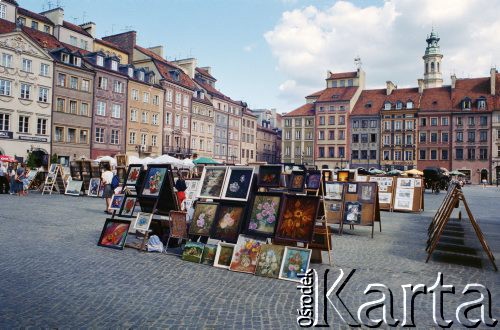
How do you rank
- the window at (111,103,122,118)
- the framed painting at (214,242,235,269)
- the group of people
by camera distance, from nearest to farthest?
1. the framed painting at (214,242,235,269)
2. the group of people
3. the window at (111,103,122,118)

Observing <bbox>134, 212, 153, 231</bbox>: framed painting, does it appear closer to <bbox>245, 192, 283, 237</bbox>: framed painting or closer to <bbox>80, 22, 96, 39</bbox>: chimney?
<bbox>245, 192, 283, 237</bbox>: framed painting

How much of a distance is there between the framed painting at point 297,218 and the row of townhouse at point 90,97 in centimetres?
3609

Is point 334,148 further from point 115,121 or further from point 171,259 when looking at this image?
point 171,259

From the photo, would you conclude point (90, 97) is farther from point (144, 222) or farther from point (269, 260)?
point (269, 260)

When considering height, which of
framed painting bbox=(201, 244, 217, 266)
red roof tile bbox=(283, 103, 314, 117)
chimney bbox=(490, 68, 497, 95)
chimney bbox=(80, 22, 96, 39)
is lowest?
framed painting bbox=(201, 244, 217, 266)

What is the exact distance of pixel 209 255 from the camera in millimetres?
8344

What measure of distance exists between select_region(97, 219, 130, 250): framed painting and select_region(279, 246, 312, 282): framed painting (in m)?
3.86

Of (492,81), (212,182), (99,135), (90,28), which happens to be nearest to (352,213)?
(212,182)

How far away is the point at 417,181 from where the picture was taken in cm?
2028

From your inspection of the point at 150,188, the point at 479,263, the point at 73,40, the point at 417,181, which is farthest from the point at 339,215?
the point at 73,40

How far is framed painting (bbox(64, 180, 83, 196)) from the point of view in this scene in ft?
80.7

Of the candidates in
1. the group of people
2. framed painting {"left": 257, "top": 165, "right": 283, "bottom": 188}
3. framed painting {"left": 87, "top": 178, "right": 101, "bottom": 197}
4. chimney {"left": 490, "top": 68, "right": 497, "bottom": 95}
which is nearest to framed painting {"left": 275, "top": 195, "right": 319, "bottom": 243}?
framed painting {"left": 257, "top": 165, "right": 283, "bottom": 188}

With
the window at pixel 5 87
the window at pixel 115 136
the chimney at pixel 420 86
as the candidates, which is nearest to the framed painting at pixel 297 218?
the window at pixel 5 87

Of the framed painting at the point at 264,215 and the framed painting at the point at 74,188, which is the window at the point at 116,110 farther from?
the framed painting at the point at 264,215
